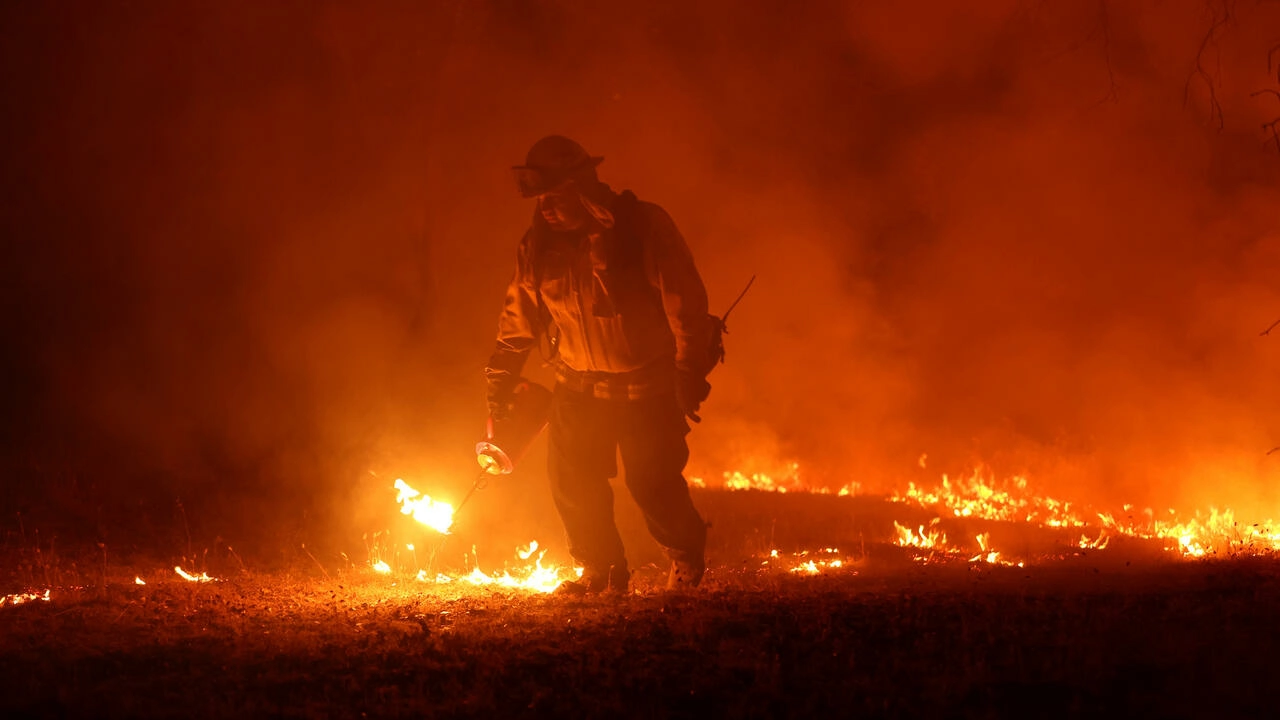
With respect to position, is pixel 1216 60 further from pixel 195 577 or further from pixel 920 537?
pixel 195 577

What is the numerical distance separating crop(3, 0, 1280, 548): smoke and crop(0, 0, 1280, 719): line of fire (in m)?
0.06

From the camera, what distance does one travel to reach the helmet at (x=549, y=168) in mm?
5875

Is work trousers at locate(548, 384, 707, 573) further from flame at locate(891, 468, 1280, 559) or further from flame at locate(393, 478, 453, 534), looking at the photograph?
flame at locate(891, 468, 1280, 559)

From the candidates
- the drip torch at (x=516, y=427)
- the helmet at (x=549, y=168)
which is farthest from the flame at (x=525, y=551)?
the helmet at (x=549, y=168)

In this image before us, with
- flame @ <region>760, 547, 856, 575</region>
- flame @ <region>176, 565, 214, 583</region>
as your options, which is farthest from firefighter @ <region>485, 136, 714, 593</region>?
flame @ <region>176, 565, 214, 583</region>

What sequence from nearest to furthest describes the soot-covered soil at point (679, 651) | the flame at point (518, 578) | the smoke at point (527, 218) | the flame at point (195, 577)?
the soot-covered soil at point (679, 651), the flame at point (518, 578), the flame at point (195, 577), the smoke at point (527, 218)

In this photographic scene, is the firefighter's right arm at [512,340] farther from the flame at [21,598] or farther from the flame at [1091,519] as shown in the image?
the flame at [1091,519]

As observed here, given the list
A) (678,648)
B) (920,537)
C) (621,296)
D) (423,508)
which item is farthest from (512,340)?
(920,537)

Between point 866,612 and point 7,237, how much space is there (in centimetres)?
1128

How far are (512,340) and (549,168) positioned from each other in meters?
1.10

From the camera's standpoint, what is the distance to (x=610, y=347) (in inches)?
237

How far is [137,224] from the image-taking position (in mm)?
12859

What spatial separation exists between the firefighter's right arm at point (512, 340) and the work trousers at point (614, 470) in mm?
335

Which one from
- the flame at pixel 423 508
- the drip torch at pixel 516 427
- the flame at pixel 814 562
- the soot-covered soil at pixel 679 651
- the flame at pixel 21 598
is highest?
the drip torch at pixel 516 427
